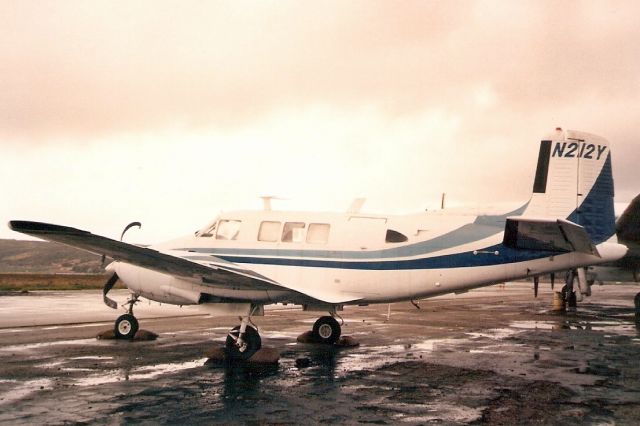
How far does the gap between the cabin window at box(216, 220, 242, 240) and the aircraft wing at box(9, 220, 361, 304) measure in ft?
2.22

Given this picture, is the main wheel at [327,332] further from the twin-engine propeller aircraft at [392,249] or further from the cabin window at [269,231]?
the cabin window at [269,231]

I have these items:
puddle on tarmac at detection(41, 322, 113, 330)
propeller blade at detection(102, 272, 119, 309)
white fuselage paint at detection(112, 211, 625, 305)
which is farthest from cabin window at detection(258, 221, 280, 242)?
puddle on tarmac at detection(41, 322, 113, 330)

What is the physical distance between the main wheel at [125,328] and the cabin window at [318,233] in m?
5.58

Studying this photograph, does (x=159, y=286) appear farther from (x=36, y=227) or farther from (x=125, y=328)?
(x=36, y=227)

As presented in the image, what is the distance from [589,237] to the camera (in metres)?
12.9

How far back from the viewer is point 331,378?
10062 millimetres

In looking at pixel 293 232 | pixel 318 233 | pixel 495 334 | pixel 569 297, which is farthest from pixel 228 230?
pixel 569 297

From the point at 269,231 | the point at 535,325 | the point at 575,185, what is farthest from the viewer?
the point at 535,325

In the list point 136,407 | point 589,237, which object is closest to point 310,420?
point 136,407

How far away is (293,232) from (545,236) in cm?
612

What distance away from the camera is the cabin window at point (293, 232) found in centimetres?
1370

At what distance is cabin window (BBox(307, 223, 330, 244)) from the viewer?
1363 centimetres

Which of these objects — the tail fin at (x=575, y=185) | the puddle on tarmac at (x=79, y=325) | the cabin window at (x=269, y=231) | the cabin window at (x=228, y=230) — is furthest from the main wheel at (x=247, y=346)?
the puddle on tarmac at (x=79, y=325)

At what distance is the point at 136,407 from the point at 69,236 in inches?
170
